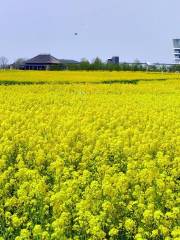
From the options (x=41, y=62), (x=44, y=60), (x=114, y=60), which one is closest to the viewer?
(x=41, y=62)

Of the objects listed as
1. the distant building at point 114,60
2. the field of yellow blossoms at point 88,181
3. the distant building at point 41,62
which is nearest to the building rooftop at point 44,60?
the distant building at point 41,62

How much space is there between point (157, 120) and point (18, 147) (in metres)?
4.08

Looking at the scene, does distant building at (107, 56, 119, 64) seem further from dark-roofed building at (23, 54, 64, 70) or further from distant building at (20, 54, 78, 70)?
dark-roofed building at (23, 54, 64, 70)

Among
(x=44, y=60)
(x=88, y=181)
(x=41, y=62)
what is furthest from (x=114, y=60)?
(x=88, y=181)

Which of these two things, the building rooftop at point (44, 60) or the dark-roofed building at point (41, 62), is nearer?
the dark-roofed building at point (41, 62)

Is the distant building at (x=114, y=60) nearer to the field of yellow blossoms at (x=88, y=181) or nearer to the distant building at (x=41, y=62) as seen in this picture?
the distant building at (x=41, y=62)

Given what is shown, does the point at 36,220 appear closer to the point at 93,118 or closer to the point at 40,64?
the point at 93,118

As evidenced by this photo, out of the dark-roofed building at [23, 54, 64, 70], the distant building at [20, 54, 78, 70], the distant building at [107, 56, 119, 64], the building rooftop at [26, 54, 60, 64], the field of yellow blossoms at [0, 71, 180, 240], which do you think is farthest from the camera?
the distant building at [107, 56, 119, 64]

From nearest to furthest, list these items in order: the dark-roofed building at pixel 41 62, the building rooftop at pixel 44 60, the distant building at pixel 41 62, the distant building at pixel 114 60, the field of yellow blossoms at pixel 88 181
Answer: the field of yellow blossoms at pixel 88 181
the distant building at pixel 41 62
the dark-roofed building at pixel 41 62
the building rooftop at pixel 44 60
the distant building at pixel 114 60

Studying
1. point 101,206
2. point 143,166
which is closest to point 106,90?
point 143,166

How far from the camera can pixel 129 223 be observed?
5.34 meters

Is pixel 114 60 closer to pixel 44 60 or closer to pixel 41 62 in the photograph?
pixel 44 60

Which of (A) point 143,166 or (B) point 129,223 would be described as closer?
(B) point 129,223

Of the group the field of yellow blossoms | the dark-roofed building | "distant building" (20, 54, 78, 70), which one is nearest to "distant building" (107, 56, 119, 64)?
"distant building" (20, 54, 78, 70)
